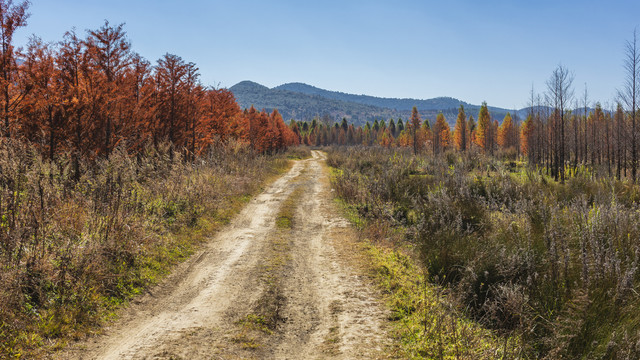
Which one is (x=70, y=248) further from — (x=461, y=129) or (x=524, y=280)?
(x=461, y=129)

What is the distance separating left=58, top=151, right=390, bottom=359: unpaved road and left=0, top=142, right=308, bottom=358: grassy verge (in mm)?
396

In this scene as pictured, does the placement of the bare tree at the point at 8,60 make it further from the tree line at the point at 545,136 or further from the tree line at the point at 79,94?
the tree line at the point at 545,136

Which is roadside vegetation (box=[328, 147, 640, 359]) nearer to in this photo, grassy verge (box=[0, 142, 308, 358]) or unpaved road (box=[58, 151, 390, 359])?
unpaved road (box=[58, 151, 390, 359])

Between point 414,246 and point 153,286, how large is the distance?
16.6 feet

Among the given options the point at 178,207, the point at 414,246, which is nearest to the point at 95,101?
the point at 178,207

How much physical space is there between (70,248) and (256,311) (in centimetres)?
285

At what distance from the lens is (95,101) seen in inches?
416

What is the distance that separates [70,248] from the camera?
5.14 m

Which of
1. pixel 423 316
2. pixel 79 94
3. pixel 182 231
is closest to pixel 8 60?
pixel 79 94

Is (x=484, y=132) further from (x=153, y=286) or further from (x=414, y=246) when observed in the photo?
(x=153, y=286)

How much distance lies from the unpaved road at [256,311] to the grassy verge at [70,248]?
1.30ft

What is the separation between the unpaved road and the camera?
3979 mm

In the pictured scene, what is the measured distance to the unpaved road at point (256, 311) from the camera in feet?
13.1

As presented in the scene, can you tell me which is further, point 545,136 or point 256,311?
point 545,136
